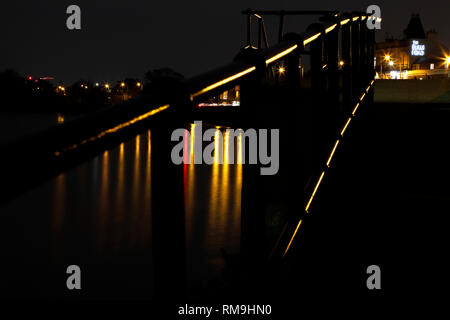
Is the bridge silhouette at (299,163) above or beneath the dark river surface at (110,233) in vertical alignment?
above

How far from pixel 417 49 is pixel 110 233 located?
77.2 metres

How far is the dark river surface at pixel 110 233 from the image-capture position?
2098 cm

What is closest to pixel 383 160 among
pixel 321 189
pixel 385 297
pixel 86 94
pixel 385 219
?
pixel 385 219

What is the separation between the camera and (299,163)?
3363mm

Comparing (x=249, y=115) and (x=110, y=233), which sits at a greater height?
(x=249, y=115)

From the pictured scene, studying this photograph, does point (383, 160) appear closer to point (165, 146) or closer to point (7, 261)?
point (165, 146)

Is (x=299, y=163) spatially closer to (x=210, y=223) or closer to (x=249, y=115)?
(x=249, y=115)

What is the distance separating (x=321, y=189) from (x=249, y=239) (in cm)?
200

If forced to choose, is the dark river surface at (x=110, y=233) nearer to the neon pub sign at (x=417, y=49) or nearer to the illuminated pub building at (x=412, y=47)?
the illuminated pub building at (x=412, y=47)

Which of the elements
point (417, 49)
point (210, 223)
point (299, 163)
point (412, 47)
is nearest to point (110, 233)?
point (210, 223)

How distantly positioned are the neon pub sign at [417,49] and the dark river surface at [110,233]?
56.6 m

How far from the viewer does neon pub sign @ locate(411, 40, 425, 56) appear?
90875 mm

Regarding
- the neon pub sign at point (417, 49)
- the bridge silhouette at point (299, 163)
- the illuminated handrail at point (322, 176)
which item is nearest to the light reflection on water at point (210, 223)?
the bridge silhouette at point (299, 163)

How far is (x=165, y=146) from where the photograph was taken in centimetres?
131
